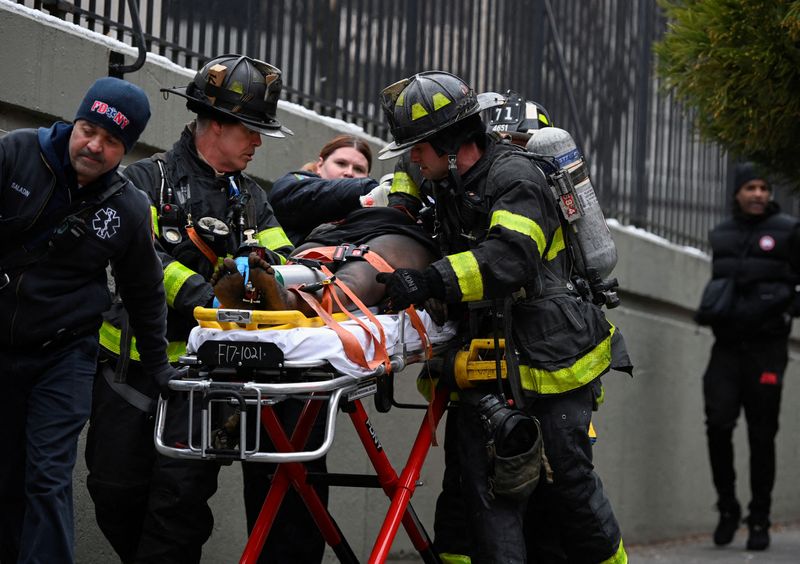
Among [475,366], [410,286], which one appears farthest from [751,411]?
[410,286]

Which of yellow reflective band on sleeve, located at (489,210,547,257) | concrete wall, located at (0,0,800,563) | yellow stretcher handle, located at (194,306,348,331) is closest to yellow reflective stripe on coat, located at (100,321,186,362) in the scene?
yellow stretcher handle, located at (194,306,348,331)

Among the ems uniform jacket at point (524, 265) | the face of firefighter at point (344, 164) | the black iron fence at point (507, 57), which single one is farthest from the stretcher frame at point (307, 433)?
the black iron fence at point (507, 57)

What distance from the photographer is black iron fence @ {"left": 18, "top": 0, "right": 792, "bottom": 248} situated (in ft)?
21.0

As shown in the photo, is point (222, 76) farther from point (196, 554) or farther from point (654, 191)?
point (654, 191)

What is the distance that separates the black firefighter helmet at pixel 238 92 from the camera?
481 centimetres

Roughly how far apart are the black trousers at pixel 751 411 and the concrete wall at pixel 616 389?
1.67 feet

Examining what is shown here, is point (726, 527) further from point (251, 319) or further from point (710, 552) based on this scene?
point (251, 319)

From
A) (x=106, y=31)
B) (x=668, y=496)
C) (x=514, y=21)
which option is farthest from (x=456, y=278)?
(x=668, y=496)

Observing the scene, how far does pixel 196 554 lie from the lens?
4.77 metres

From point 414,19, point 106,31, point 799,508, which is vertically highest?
point 414,19

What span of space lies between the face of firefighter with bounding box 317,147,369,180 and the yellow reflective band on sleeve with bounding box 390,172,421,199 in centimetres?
73

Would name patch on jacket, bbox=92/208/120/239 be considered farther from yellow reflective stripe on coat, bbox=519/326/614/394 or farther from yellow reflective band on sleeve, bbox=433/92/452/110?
yellow reflective stripe on coat, bbox=519/326/614/394

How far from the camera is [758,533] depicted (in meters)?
8.62

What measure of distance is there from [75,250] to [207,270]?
2.21 feet
